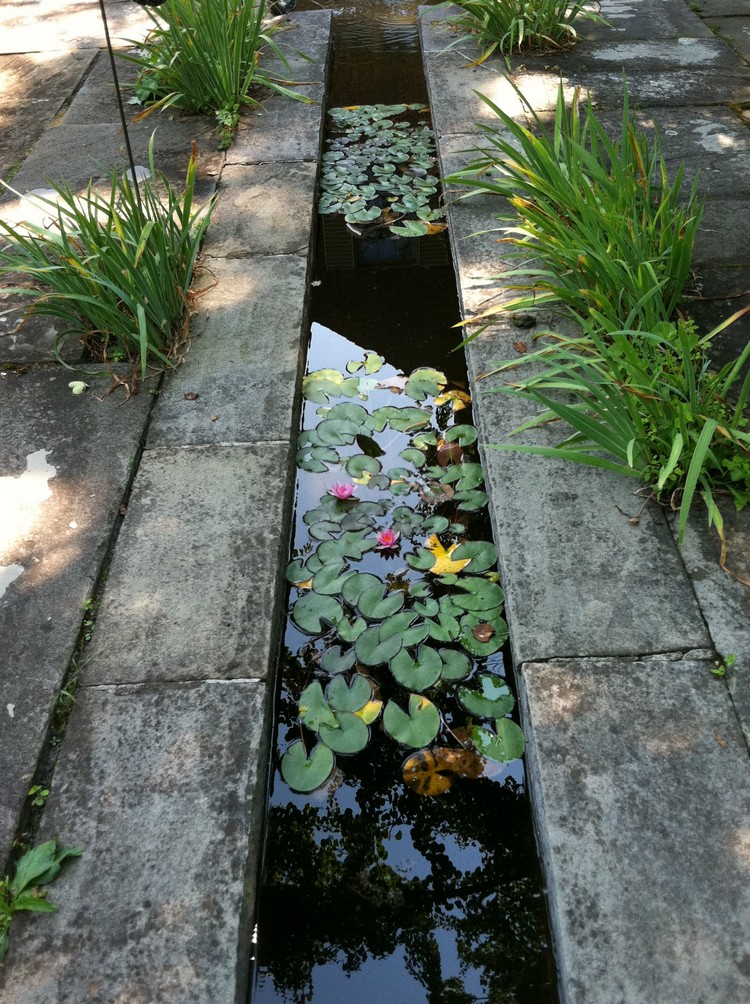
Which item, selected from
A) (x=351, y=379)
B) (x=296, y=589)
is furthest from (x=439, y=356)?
(x=296, y=589)

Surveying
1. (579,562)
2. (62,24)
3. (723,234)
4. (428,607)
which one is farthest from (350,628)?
(62,24)

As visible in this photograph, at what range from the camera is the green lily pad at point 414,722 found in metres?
1.78

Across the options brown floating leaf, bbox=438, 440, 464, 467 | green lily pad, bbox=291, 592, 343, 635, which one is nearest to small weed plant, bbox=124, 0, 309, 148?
brown floating leaf, bbox=438, 440, 464, 467

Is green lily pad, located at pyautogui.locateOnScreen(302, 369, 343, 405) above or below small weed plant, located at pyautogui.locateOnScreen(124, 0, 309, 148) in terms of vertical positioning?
below

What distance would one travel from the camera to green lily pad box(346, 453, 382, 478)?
2.38 m

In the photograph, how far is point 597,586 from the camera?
1901 mm

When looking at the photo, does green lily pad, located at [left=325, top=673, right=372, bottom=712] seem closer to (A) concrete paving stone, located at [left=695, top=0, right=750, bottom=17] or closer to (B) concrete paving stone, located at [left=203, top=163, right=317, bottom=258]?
(B) concrete paving stone, located at [left=203, top=163, right=317, bottom=258]

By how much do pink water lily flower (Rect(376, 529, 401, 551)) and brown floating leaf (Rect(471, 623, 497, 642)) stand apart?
314 millimetres

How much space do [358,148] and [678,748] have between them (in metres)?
3.18

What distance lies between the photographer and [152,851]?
1.52 m

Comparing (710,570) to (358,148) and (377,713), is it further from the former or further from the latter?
(358,148)

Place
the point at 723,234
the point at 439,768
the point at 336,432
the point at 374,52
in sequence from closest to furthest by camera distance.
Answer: the point at 439,768
the point at 336,432
the point at 723,234
the point at 374,52

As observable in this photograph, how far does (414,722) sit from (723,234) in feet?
6.88

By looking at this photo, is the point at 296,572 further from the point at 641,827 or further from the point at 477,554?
the point at 641,827
